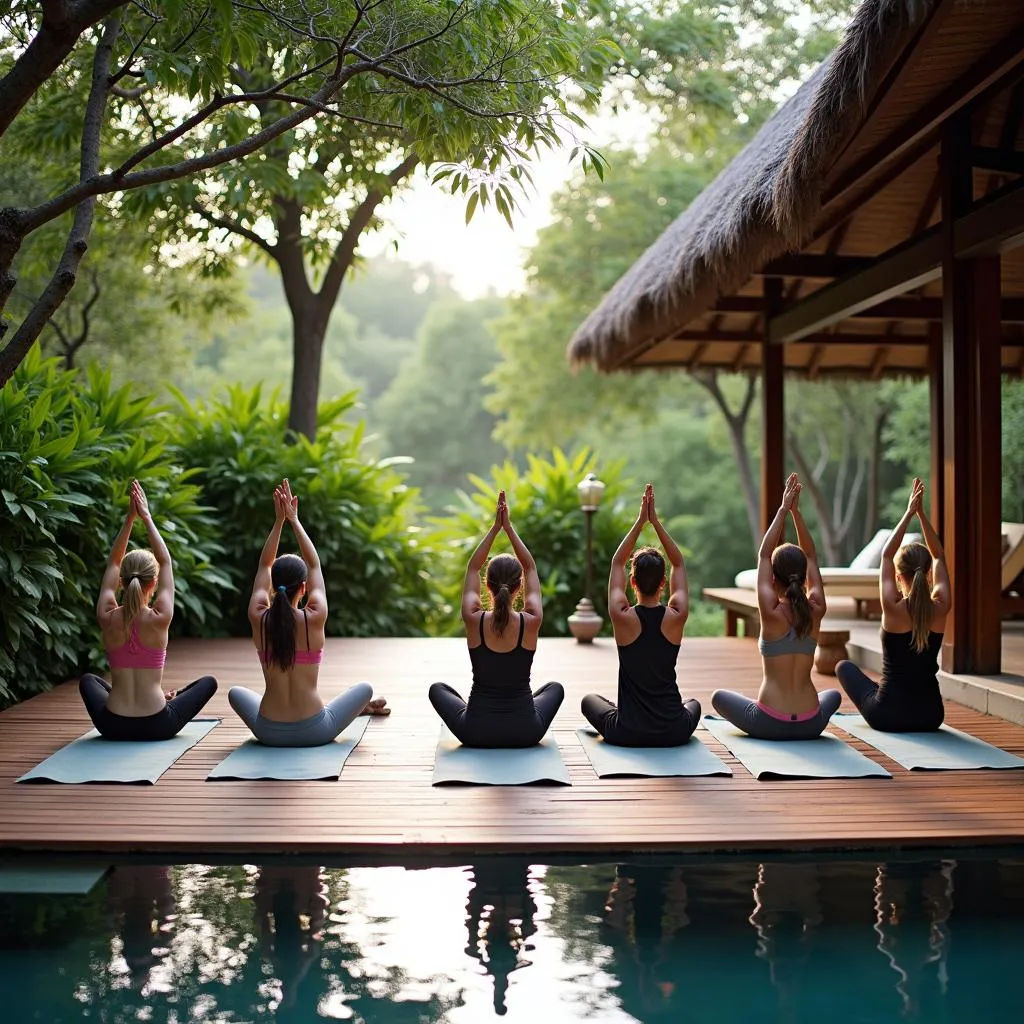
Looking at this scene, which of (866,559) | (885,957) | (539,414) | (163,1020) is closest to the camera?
(163,1020)

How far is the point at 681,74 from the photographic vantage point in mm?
12430

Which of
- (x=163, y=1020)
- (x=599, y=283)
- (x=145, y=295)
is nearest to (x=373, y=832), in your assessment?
(x=163, y=1020)

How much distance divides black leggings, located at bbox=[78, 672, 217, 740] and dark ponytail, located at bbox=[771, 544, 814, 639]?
100 inches

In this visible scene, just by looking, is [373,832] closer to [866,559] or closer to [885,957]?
[885,957]

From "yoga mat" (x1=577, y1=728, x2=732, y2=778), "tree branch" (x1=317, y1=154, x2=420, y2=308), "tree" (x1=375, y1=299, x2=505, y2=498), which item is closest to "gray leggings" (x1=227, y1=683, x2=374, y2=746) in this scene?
"yoga mat" (x1=577, y1=728, x2=732, y2=778)

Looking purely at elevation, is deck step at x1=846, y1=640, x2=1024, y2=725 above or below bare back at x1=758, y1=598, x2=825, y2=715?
below

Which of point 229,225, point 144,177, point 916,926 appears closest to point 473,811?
point 916,926

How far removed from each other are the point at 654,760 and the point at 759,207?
3.22 meters

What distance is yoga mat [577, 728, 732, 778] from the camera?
4.47 meters

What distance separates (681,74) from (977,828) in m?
10.4

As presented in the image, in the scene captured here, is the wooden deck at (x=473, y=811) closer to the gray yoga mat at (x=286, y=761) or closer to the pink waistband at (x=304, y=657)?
the gray yoga mat at (x=286, y=761)

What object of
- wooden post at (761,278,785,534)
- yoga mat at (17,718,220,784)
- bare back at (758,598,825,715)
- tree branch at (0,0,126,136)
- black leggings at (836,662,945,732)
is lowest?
yoga mat at (17,718,220,784)

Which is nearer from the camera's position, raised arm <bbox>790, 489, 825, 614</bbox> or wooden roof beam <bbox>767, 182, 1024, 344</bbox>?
raised arm <bbox>790, 489, 825, 614</bbox>

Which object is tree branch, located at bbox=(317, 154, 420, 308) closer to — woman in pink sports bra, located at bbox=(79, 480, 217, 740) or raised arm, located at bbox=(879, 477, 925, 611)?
woman in pink sports bra, located at bbox=(79, 480, 217, 740)
